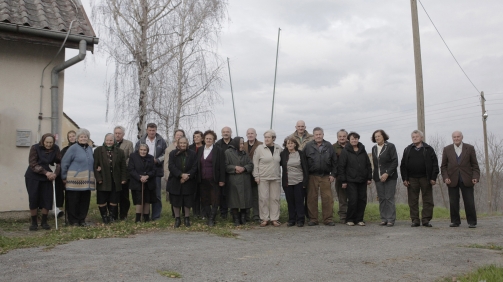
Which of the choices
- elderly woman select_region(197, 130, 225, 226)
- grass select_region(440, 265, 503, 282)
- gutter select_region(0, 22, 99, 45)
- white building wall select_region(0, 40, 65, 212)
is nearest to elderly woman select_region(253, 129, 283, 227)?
elderly woman select_region(197, 130, 225, 226)

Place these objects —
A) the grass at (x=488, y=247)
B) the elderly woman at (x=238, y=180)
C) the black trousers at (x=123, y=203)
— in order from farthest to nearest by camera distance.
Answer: the black trousers at (x=123, y=203)
the elderly woman at (x=238, y=180)
the grass at (x=488, y=247)

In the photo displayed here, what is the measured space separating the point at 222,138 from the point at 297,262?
200 inches

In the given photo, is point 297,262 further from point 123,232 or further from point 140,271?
point 123,232

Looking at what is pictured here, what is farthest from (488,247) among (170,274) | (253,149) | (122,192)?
(122,192)

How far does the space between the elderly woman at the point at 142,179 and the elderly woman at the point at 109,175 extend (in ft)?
0.72

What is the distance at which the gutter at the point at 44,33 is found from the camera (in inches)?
381

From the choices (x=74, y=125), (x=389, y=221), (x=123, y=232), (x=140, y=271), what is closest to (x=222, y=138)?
(x=123, y=232)

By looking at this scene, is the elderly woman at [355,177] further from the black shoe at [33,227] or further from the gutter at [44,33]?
the black shoe at [33,227]

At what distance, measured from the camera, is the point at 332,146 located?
34.7ft

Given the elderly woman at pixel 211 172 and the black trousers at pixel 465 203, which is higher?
the elderly woman at pixel 211 172

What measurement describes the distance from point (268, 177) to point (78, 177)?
12.4 ft

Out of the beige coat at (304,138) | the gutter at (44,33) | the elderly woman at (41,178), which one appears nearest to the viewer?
the elderly woman at (41,178)

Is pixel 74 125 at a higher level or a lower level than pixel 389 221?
higher

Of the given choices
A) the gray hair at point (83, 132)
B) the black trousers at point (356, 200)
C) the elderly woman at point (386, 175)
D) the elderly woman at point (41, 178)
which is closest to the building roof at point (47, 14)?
the gray hair at point (83, 132)
